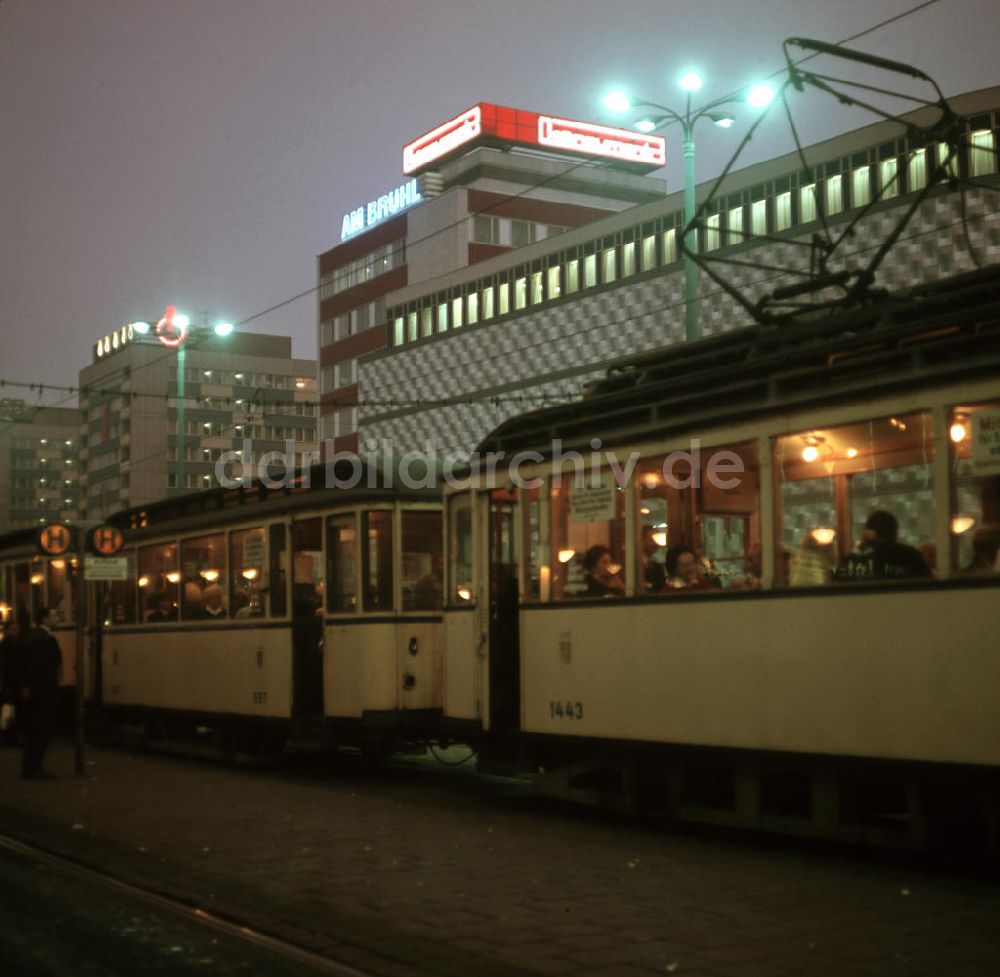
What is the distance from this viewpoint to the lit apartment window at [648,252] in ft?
170

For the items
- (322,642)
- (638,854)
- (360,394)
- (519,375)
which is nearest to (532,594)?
(638,854)

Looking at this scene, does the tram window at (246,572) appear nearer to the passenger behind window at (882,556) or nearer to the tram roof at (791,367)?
the tram roof at (791,367)

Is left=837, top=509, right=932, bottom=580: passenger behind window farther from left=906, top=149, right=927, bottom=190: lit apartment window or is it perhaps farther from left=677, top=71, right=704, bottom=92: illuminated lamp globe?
left=906, top=149, right=927, bottom=190: lit apartment window

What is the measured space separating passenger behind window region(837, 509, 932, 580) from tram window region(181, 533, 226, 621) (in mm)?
9389

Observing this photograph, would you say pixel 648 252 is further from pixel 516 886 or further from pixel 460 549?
pixel 516 886

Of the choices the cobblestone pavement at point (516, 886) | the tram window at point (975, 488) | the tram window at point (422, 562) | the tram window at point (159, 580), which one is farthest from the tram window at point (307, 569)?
the tram window at point (975, 488)

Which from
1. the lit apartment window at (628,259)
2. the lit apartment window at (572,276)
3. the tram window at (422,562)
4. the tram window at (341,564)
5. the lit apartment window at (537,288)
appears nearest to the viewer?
the tram window at (422,562)

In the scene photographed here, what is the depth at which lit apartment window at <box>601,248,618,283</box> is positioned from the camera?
54188mm

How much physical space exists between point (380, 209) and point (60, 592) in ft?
185

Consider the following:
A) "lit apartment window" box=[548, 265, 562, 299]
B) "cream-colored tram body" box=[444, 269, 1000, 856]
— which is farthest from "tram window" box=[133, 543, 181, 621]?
"lit apartment window" box=[548, 265, 562, 299]

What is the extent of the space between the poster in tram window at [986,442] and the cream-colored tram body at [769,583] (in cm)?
1

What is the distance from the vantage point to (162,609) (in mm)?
18641

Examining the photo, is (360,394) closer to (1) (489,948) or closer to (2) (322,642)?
(2) (322,642)

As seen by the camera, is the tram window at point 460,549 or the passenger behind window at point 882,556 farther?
the tram window at point 460,549
